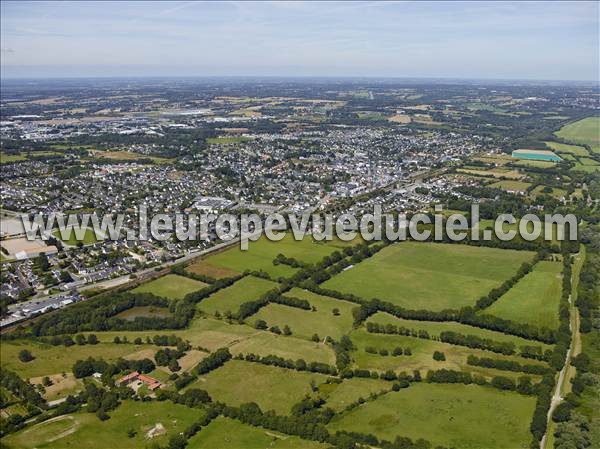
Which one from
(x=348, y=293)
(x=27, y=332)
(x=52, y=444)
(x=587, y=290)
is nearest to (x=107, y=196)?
(x=27, y=332)

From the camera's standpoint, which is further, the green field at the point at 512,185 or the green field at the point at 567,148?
the green field at the point at 567,148

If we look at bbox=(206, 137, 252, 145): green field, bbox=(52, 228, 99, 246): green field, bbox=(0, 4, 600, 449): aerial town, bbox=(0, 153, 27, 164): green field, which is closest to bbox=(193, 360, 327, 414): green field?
bbox=(0, 4, 600, 449): aerial town

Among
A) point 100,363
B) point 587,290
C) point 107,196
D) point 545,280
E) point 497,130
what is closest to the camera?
point 100,363

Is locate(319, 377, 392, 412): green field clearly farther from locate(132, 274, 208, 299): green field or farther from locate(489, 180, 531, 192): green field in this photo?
locate(489, 180, 531, 192): green field

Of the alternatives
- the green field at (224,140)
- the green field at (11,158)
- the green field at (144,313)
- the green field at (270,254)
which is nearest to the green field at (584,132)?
the green field at (224,140)

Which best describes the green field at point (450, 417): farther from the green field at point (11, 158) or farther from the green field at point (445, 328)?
the green field at point (11, 158)

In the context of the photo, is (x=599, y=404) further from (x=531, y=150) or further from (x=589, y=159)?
(x=531, y=150)
